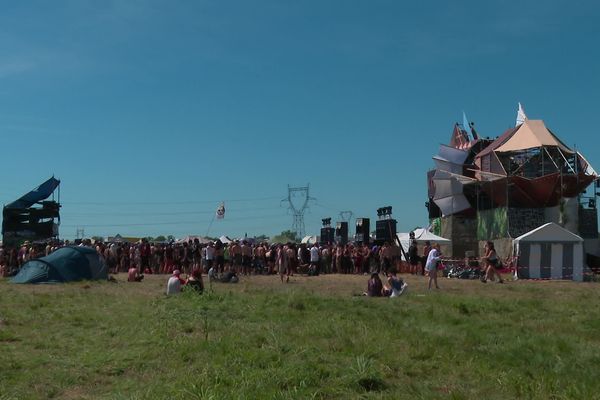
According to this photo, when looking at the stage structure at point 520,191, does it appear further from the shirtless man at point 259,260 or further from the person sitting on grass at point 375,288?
the person sitting on grass at point 375,288

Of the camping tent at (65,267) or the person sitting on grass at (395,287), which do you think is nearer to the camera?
the person sitting on grass at (395,287)

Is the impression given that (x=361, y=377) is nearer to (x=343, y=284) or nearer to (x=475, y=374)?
(x=475, y=374)

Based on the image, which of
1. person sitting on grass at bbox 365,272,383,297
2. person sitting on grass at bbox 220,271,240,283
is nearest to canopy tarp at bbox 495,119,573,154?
person sitting on grass at bbox 220,271,240,283

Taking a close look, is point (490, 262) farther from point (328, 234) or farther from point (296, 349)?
point (328, 234)

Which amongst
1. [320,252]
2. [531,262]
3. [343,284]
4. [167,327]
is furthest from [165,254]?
[167,327]

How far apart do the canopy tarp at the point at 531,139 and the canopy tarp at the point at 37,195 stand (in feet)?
93.1

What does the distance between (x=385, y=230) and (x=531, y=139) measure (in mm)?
11797

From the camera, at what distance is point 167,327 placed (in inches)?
462

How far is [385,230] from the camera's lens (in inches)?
1604

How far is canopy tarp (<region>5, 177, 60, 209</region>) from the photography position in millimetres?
42219

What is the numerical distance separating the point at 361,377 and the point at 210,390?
67.1 inches

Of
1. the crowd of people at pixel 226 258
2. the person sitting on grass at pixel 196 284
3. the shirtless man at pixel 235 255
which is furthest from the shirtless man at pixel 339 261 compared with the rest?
the person sitting on grass at pixel 196 284

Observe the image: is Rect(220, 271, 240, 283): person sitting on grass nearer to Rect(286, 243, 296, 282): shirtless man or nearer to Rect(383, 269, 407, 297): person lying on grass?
Rect(286, 243, 296, 282): shirtless man

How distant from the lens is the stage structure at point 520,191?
42.7m
